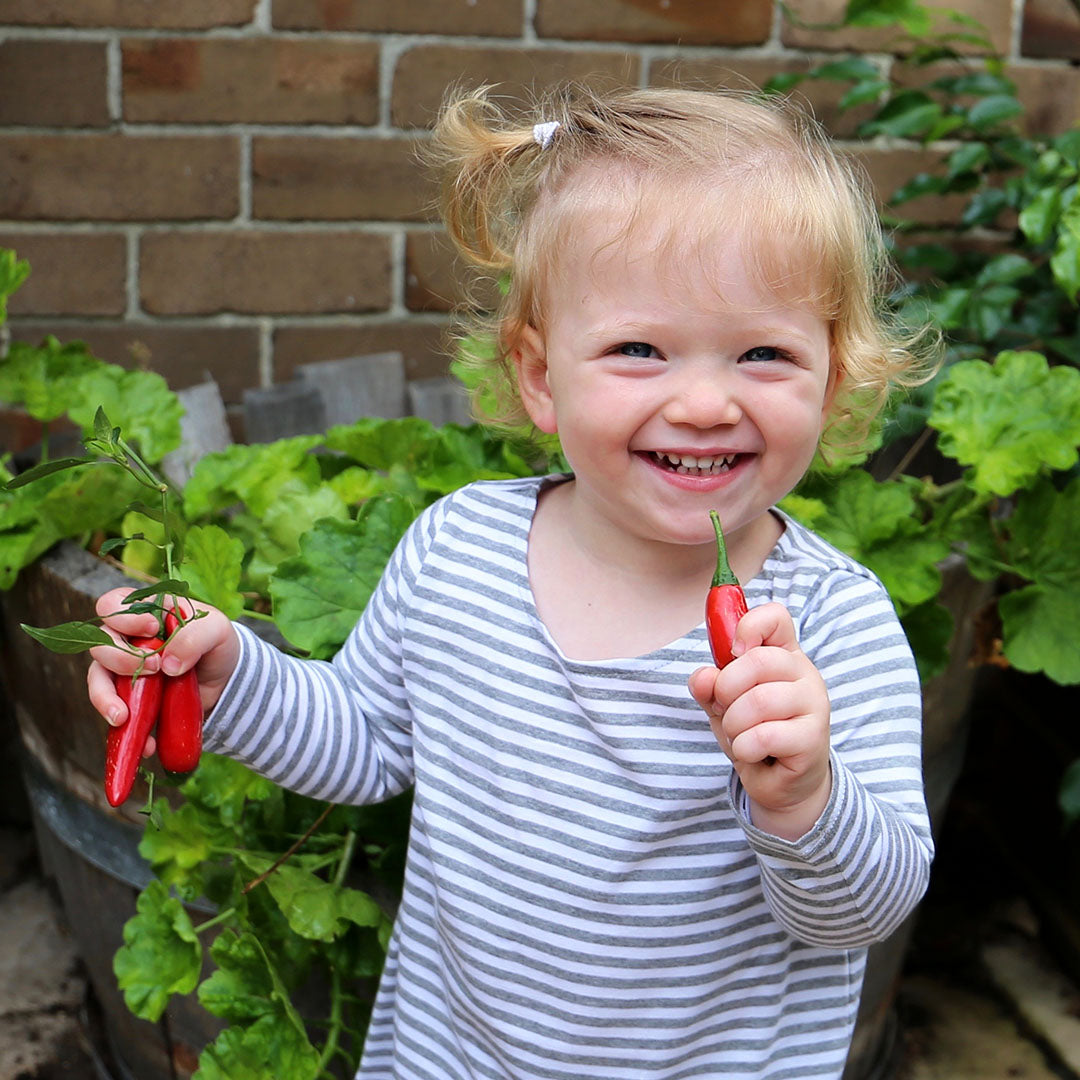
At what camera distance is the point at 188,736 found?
85 cm

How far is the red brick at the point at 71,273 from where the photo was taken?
1.84 m

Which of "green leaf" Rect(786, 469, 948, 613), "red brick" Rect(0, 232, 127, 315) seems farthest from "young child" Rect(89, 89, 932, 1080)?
"red brick" Rect(0, 232, 127, 315)

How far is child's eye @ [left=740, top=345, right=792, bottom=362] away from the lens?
86 centimetres

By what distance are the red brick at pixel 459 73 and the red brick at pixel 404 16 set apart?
3 centimetres

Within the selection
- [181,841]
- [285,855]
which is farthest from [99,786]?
[285,855]

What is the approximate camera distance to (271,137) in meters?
1.84

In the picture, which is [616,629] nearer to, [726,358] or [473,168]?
[726,358]

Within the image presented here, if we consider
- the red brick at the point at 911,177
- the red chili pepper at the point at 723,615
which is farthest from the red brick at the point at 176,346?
the red chili pepper at the point at 723,615

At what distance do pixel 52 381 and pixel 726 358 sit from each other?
926 millimetres

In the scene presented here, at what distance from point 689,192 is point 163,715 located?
0.48m

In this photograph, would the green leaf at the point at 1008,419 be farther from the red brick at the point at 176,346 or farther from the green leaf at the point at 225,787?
the red brick at the point at 176,346

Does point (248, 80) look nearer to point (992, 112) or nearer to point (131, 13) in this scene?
point (131, 13)

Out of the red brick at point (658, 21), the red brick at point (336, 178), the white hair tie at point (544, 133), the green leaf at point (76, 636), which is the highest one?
the white hair tie at point (544, 133)

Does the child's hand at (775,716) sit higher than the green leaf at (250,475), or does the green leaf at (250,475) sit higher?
the child's hand at (775,716)
